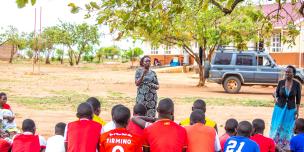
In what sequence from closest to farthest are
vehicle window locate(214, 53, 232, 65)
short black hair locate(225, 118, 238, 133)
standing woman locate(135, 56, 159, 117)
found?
1. short black hair locate(225, 118, 238, 133)
2. standing woman locate(135, 56, 159, 117)
3. vehicle window locate(214, 53, 232, 65)

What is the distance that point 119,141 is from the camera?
15.0 feet

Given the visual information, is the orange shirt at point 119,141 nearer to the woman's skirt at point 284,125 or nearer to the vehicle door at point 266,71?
the woman's skirt at point 284,125

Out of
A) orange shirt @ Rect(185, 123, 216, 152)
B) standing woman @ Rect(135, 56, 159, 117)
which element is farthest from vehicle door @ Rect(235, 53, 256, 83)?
orange shirt @ Rect(185, 123, 216, 152)

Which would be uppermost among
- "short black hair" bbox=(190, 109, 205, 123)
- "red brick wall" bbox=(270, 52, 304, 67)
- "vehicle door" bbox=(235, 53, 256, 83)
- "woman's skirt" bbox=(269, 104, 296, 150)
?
"red brick wall" bbox=(270, 52, 304, 67)

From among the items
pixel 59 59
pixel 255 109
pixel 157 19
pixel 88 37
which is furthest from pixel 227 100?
pixel 59 59

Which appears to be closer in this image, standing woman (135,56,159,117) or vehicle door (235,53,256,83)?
standing woman (135,56,159,117)

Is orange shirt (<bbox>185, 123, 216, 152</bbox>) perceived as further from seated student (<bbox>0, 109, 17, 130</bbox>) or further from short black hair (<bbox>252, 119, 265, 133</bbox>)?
seated student (<bbox>0, 109, 17, 130</bbox>)

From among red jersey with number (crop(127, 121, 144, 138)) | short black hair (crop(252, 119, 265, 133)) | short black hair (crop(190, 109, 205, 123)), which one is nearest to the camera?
short black hair (crop(190, 109, 205, 123))

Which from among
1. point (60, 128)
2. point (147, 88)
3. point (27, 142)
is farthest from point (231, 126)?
point (147, 88)

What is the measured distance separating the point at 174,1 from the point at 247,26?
16283mm

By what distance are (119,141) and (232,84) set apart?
17.4 meters

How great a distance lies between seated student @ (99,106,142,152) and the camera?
179 inches

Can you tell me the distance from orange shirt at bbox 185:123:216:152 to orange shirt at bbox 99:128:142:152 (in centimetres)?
51

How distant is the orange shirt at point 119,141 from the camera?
4.55 m
